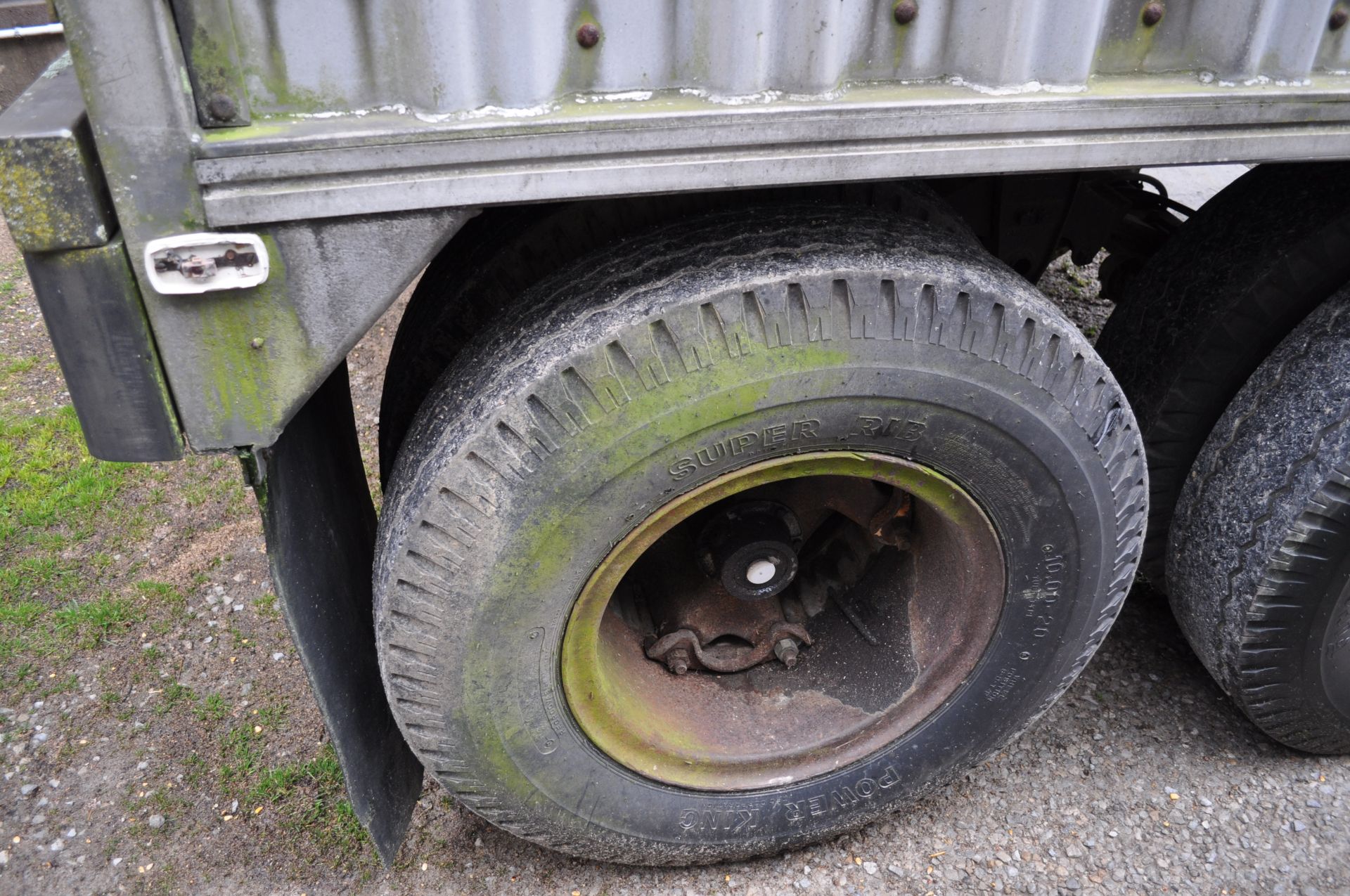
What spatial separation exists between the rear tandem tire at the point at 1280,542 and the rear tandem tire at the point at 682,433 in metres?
0.35

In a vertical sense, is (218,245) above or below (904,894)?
above

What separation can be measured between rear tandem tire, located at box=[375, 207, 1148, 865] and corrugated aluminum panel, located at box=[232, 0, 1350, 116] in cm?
34

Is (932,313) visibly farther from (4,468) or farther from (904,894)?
(4,468)

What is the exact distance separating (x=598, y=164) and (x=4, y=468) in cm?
324

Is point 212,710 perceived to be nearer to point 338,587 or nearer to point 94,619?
point 94,619

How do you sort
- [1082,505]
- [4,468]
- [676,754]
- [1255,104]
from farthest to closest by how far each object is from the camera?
[4,468] < [676,754] < [1082,505] < [1255,104]

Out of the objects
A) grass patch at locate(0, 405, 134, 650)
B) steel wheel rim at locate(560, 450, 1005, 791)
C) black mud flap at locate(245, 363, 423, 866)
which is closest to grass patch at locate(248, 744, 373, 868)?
black mud flap at locate(245, 363, 423, 866)

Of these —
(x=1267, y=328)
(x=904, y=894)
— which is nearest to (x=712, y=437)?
(x=904, y=894)

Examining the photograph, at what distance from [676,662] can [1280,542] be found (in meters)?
1.32

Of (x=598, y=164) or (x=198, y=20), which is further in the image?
(x=598, y=164)

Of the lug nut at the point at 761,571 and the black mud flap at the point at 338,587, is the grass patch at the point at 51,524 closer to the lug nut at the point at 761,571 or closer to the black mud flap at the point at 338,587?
the black mud flap at the point at 338,587

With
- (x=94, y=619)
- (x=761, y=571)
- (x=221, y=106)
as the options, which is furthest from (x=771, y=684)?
(x=94, y=619)

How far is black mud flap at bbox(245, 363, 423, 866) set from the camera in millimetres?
1845

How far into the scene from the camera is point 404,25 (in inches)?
51.5
